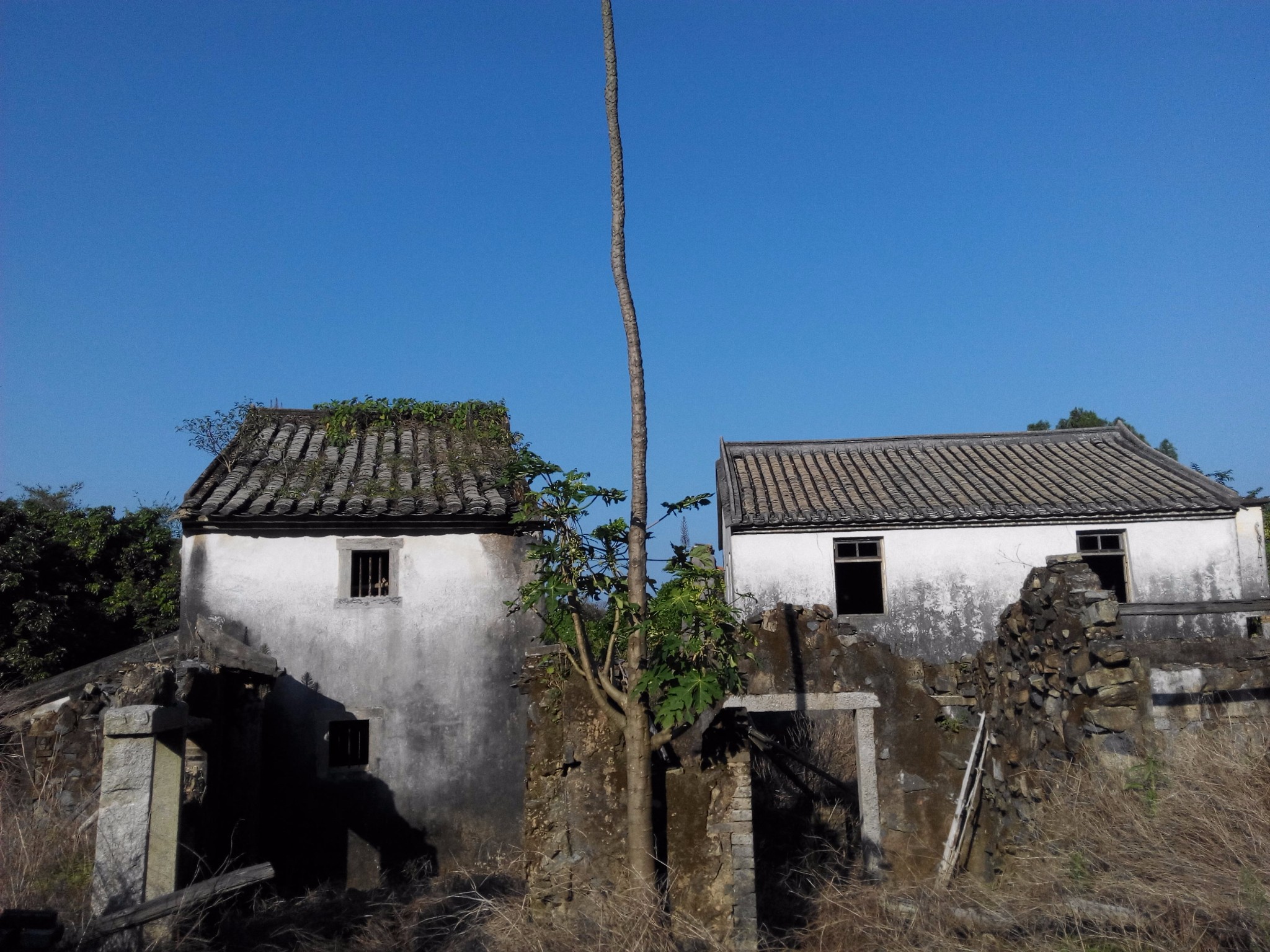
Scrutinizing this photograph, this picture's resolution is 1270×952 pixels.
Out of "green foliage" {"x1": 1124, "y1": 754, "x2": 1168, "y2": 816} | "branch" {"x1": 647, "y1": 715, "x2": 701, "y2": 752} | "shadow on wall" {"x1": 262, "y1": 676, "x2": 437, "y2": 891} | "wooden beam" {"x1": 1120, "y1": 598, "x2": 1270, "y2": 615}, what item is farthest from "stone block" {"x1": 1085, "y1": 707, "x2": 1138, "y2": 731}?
"shadow on wall" {"x1": 262, "y1": 676, "x2": 437, "y2": 891}

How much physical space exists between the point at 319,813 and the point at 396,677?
1.86m

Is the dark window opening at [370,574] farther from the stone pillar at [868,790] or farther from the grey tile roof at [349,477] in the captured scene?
the stone pillar at [868,790]

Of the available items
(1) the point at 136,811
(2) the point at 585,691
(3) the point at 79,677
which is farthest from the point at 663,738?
(3) the point at 79,677

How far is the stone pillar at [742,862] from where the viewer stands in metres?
6.69

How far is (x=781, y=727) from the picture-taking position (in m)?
15.0

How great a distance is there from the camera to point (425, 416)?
1531cm

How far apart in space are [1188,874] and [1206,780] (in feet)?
3.61

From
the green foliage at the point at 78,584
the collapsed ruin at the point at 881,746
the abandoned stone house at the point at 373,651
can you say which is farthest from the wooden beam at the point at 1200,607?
the green foliage at the point at 78,584

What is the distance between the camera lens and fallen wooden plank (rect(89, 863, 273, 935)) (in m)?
6.22

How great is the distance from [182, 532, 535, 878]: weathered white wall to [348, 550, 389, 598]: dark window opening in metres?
0.23

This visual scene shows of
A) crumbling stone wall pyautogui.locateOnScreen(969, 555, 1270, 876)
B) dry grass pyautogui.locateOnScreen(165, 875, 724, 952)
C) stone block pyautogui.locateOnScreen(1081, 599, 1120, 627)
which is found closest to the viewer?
dry grass pyautogui.locateOnScreen(165, 875, 724, 952)

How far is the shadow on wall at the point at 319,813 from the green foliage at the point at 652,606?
6.45m

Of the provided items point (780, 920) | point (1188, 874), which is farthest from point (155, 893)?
point (1188, 874)

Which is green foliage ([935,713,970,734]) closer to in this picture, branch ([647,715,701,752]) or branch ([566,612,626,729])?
branch ([647,715,701,752])
